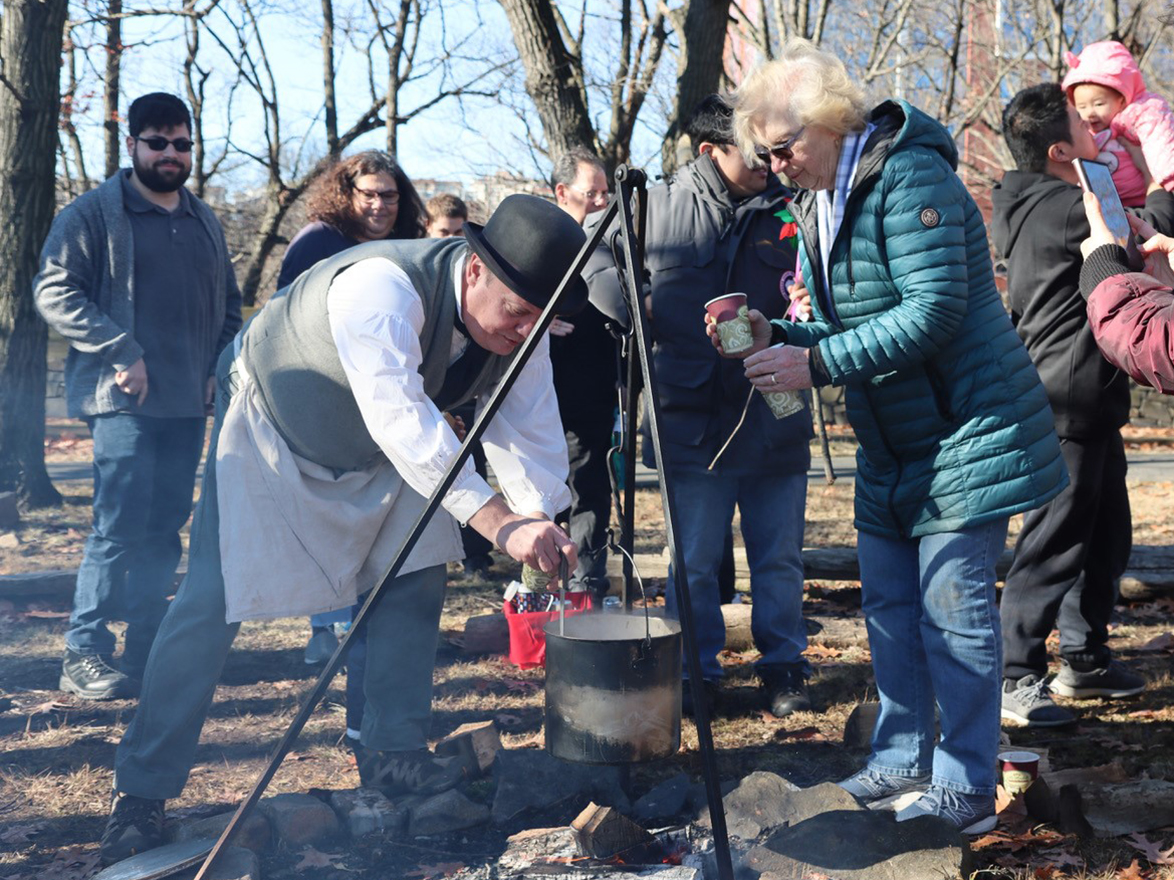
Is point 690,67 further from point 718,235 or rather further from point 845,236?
point 845,236

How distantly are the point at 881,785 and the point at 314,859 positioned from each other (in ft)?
5.29

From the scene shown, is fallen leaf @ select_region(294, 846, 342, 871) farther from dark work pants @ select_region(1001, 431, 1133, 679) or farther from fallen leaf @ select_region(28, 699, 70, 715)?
dark work pants @ select_region(1001, 431, 1133, 679)

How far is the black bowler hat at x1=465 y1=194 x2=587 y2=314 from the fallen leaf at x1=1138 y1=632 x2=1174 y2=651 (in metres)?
3.53

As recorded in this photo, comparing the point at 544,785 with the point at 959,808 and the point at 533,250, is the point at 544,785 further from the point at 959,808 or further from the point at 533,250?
the point at 533,250

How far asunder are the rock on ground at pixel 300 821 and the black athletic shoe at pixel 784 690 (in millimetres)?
1799

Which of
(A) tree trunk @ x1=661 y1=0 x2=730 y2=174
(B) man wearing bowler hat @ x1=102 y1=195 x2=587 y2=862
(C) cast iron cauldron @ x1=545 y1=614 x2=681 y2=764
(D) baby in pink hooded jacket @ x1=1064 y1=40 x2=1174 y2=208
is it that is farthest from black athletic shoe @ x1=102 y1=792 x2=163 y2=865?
(A) tree trunk @ x1=661 y1=0 x2=730 y2=174

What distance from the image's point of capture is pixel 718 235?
13.8 ft

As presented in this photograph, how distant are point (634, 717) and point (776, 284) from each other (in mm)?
2103

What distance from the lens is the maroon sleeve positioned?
7.64 ft

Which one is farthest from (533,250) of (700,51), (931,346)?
(700,51)

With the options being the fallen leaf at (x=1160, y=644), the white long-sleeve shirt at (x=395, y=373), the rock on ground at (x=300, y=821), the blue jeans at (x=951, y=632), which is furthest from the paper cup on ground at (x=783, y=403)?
the fallen leaf at (x=1160, y=644)

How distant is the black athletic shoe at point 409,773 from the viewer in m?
3.33

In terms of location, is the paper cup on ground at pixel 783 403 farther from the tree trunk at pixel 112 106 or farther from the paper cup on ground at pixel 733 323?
the tree trunk at pixel 112 106

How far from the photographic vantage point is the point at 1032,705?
4078 mm
